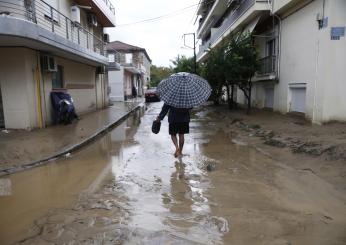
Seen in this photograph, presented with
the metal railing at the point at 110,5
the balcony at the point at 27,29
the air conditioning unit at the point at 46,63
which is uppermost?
the metal railing at the point at 110,5

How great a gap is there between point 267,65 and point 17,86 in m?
11.9

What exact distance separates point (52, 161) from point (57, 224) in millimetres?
3998

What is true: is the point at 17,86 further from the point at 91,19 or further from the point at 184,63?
the point at 184,63

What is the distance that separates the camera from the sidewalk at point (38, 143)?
7.50 meters

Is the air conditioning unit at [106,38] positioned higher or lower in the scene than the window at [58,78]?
higher

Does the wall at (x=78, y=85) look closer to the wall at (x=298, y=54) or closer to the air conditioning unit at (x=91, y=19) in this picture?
the air conditioning unit at (x=91, y=19)

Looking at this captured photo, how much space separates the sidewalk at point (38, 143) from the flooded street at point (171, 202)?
0.40m

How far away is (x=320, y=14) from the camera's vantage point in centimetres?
1124

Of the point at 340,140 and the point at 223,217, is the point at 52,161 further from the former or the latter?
the point at 340,140

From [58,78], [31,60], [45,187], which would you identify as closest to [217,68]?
[58,78]

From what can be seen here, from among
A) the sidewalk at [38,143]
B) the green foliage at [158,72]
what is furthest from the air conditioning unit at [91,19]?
the green foliage at [158,72]

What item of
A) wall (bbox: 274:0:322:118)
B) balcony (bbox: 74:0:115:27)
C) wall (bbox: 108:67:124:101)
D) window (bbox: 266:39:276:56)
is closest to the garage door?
wall (bbox: 274:0:322:118)

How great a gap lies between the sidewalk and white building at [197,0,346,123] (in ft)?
26.1

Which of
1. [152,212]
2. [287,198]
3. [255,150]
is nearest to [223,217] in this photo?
[152,212]
